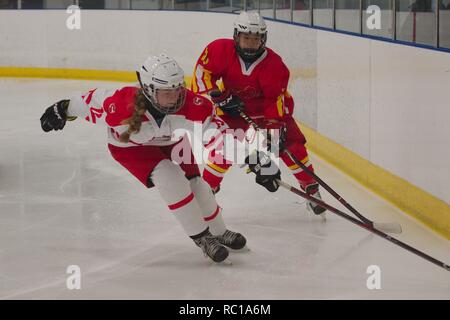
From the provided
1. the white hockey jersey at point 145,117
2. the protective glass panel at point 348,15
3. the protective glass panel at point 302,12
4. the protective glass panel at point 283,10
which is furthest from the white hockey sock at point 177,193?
the protective glass panel at point 283,10

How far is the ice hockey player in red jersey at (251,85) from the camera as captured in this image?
4645 millimetres

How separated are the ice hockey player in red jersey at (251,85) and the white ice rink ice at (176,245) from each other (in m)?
Result: 0.27

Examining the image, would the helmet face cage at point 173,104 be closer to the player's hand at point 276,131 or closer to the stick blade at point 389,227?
the player's hand at point 276,131

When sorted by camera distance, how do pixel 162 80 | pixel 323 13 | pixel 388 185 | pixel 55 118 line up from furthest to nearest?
1. pixel 323 13
2. pixel 388 185
3. pixel 55 118
4. pixel 162 80

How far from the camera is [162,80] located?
362 cm

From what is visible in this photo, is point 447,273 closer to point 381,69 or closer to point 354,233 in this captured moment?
point 354,233

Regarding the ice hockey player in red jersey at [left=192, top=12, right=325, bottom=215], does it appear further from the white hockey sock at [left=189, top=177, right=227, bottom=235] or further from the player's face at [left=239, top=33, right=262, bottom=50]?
the white hockey sock at [left=189, top=177, right=227, bottom=235]

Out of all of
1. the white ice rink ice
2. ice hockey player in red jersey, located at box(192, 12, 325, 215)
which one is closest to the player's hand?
ice hockey player in red jersey, located at box(192, 12, 325, 215)

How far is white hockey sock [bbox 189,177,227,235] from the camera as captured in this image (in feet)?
13.1

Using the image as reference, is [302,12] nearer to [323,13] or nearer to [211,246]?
[323,13]

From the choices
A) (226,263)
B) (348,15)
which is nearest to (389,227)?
(226,263)

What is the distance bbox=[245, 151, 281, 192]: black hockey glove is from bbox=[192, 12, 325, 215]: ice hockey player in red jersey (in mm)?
614

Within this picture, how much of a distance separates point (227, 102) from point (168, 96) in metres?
0.90
